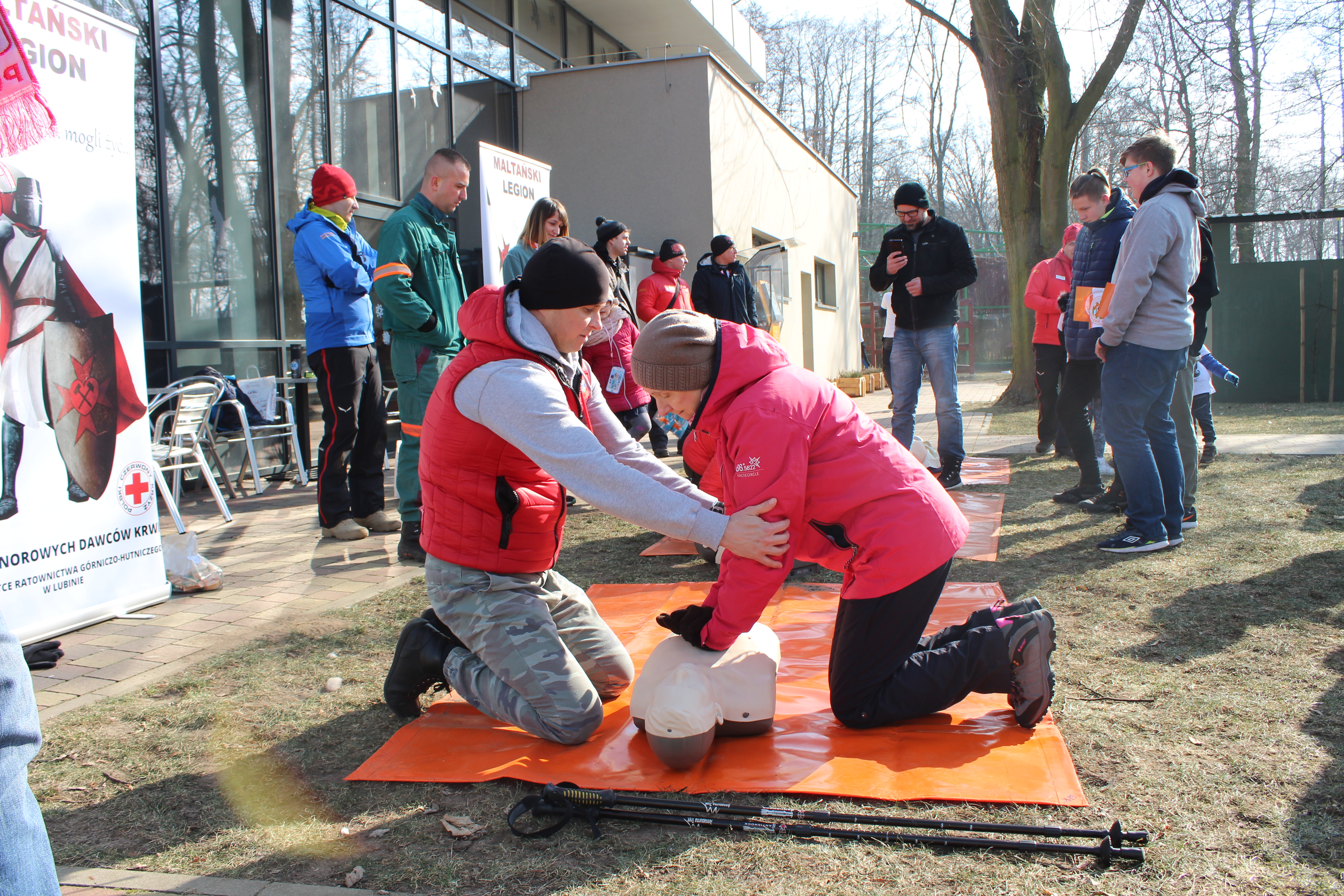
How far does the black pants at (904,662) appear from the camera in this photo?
2566mm

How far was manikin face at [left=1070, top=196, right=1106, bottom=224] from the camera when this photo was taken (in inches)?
220

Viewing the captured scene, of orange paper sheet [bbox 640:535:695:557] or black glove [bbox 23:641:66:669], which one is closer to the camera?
black glove [bbox 23:641:66:669]

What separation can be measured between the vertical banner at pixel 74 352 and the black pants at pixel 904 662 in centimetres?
313

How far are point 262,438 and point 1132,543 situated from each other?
21.7 feet

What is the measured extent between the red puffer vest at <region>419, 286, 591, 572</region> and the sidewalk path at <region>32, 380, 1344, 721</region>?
1264mm

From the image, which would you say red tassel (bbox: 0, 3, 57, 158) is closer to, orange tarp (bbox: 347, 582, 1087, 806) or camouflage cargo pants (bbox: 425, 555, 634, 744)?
camouflage cargo pants (bbox: 425, 555, 634, 744)

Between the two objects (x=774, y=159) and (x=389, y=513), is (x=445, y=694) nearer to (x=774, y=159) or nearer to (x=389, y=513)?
(x=389, y=513)

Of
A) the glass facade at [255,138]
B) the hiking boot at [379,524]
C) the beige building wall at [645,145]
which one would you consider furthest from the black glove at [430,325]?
the beige building wall at [645,145]

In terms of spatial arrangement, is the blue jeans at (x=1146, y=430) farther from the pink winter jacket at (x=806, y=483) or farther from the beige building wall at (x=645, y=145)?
the beige building wall at (x=645, y=145)

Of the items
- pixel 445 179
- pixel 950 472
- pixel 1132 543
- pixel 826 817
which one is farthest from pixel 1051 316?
pixel 826 817

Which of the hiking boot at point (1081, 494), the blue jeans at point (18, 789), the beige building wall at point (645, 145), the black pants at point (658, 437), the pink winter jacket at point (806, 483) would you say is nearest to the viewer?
the blue jeans at point (18, 789)

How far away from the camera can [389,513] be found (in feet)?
20.8

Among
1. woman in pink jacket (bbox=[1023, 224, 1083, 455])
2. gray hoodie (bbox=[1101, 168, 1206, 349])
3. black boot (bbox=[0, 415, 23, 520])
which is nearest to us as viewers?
black boot (bbox=[0, 415, 23, 520])

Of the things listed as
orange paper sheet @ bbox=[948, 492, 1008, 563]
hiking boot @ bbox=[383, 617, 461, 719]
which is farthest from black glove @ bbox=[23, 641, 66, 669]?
orange paper sheet @ bbox=[948, 492, 1008, 563]
